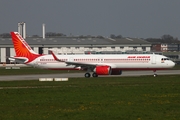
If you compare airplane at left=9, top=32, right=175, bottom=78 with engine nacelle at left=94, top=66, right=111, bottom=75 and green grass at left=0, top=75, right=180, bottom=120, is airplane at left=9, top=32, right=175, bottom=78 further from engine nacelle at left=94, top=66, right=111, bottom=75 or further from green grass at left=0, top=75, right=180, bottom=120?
green grass at left=0, top=75, right=180, bottom=120

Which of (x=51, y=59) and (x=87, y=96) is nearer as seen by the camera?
(x=87, y=96)

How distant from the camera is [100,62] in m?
63.1

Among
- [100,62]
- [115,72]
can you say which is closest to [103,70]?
[100,62]

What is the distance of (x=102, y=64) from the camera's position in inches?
2468

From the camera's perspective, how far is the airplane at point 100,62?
61500 millimetres

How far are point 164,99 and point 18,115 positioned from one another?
1048cm

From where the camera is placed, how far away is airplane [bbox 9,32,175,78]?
6150 centimetres

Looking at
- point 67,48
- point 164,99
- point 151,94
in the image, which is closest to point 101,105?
point 164,99

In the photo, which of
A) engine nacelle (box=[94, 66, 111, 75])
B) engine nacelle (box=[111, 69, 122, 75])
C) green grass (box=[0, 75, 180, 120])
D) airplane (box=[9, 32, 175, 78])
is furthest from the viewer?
engine nacelle (box=[111, 69, 122, 75])

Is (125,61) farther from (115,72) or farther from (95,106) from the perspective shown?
(95,106)

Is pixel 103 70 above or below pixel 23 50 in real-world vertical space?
below

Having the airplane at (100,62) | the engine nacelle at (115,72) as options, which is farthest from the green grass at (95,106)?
the engine nacelle at (115,72)

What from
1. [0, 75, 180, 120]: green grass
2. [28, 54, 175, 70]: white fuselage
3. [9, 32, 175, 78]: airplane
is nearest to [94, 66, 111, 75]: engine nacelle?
[9, 32, 175, 78]: airplane

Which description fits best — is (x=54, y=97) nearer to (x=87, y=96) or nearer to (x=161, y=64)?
(x=87, y=96)
